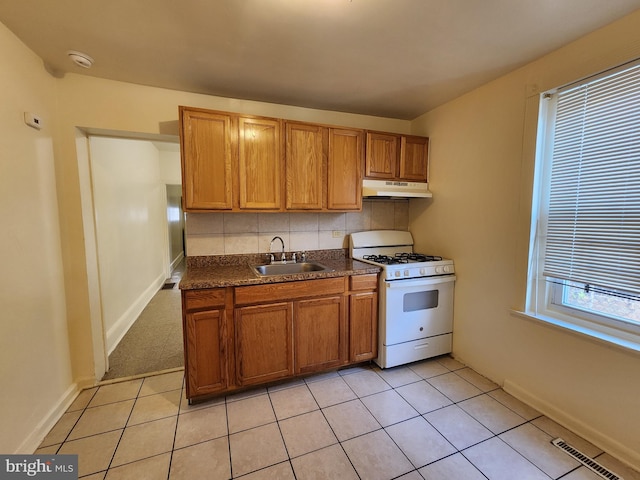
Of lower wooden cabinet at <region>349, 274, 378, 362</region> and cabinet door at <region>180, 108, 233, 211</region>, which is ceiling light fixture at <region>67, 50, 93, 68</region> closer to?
cabinet door at <region>180, 108, 233, 211</region>

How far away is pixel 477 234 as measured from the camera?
236 centimetres

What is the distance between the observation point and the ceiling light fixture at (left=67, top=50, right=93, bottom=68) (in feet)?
5.80

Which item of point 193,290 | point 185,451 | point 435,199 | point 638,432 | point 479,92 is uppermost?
point 479,92

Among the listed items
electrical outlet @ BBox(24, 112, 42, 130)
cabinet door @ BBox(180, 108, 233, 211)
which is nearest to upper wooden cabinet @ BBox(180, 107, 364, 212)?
cabinet door @ BBox(180, 108, 233, 211)

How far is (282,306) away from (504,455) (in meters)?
1.61

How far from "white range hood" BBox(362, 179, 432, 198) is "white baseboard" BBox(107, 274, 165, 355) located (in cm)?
289

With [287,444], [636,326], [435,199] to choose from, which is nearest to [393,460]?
[287,444]

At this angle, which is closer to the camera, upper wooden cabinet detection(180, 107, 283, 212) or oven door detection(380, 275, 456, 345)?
upper wooden cabinet detection(180, 107, 283, 212)

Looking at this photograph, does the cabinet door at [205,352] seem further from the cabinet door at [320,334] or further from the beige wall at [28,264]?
the beige wall at [28,264]

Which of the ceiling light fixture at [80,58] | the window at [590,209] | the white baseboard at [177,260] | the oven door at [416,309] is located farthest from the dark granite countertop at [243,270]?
the white baseboard at [177,260]

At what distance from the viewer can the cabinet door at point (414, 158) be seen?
276 cm

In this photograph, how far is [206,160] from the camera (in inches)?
83.4

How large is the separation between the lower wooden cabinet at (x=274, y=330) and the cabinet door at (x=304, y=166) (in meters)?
0.72

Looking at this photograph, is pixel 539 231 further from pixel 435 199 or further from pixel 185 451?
pixel 185 451
